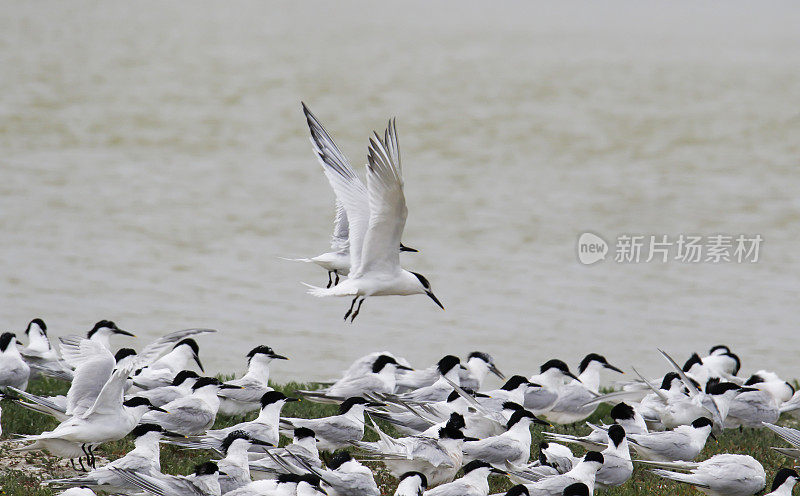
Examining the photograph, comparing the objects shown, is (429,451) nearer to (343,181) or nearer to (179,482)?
(179,482)

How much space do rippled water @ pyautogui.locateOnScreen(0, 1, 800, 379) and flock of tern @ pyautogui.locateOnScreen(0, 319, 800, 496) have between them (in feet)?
9.64

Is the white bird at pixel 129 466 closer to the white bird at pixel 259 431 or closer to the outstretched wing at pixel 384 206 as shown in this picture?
the white bird at pixel 259 431

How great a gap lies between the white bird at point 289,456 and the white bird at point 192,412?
78 centimetres

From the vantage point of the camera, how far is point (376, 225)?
8.93m

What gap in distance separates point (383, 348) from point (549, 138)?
15639 mm

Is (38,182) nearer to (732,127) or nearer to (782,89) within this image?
(732,127)

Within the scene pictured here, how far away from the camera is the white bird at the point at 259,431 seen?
7758mm

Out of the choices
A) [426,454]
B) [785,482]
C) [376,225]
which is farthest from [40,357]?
[785,482]

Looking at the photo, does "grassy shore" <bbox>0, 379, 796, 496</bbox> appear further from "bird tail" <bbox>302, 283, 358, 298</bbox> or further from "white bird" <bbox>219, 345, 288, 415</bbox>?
"bird tail" <bbox>302, 283, 358, 298</bbox>

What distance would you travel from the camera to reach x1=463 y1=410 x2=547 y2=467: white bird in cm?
808

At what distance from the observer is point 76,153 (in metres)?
25.0

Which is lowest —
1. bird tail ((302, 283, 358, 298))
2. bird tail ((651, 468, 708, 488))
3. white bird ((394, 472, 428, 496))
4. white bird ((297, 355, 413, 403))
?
bird tail ((651, 468, 708, 488))

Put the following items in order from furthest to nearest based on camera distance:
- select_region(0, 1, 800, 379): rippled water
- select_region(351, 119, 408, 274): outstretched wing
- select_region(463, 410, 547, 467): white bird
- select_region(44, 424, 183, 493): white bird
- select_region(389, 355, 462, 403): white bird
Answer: select_region(0, 1, 800, 379): rippled water, select_region(389, 355, 462, 403): white bird, select_region(351, 119, 408, 274): outstretched wing, select_region(463, 410, 547, 467): white bird, select_region(44, 424, 183, 493): white bird

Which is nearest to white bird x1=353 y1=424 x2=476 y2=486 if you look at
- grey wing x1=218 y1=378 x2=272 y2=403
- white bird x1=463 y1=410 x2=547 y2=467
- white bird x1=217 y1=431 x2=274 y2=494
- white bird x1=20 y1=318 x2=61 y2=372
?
white bird x1=463 y1=410 x2=547 y2=467
